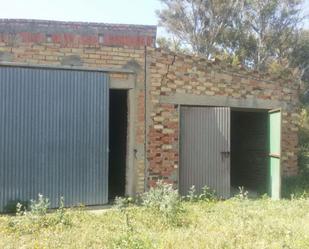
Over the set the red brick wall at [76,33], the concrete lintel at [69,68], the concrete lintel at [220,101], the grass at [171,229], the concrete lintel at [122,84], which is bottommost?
the grass at [171,229]

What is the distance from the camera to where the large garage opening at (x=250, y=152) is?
486 inches

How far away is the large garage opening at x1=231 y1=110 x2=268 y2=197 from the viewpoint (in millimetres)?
12352

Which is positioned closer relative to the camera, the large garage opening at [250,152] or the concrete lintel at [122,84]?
the concrete lintel at [122,84]

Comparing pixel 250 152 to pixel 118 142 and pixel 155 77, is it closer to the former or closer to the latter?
pixel 118 142

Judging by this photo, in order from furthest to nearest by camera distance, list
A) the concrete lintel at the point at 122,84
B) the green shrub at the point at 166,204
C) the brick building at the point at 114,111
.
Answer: the concrete lintel at the point at 122,84 → the brick building at the point at 114,111 → the green shrub at the point at 166,204

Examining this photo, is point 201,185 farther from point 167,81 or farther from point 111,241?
point 111,241

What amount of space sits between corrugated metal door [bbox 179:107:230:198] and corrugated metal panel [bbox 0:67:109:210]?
6.34ft

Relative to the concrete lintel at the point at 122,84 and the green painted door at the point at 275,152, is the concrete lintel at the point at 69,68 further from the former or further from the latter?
the green painted door at the point at 275,152

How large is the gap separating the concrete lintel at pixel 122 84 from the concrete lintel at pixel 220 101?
0.76 m

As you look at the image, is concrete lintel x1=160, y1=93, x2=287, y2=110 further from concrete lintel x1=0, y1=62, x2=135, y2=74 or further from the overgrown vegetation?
the overgrown vegetation

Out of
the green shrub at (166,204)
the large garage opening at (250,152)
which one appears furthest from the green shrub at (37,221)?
the large garage opening at (250,152)

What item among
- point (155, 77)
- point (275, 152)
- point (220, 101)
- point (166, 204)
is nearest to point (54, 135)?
point (155, 77)

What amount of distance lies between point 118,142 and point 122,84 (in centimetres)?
197

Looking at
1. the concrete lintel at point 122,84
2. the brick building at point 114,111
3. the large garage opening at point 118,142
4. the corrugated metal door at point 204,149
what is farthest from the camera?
the large garage opening at point 118,142
